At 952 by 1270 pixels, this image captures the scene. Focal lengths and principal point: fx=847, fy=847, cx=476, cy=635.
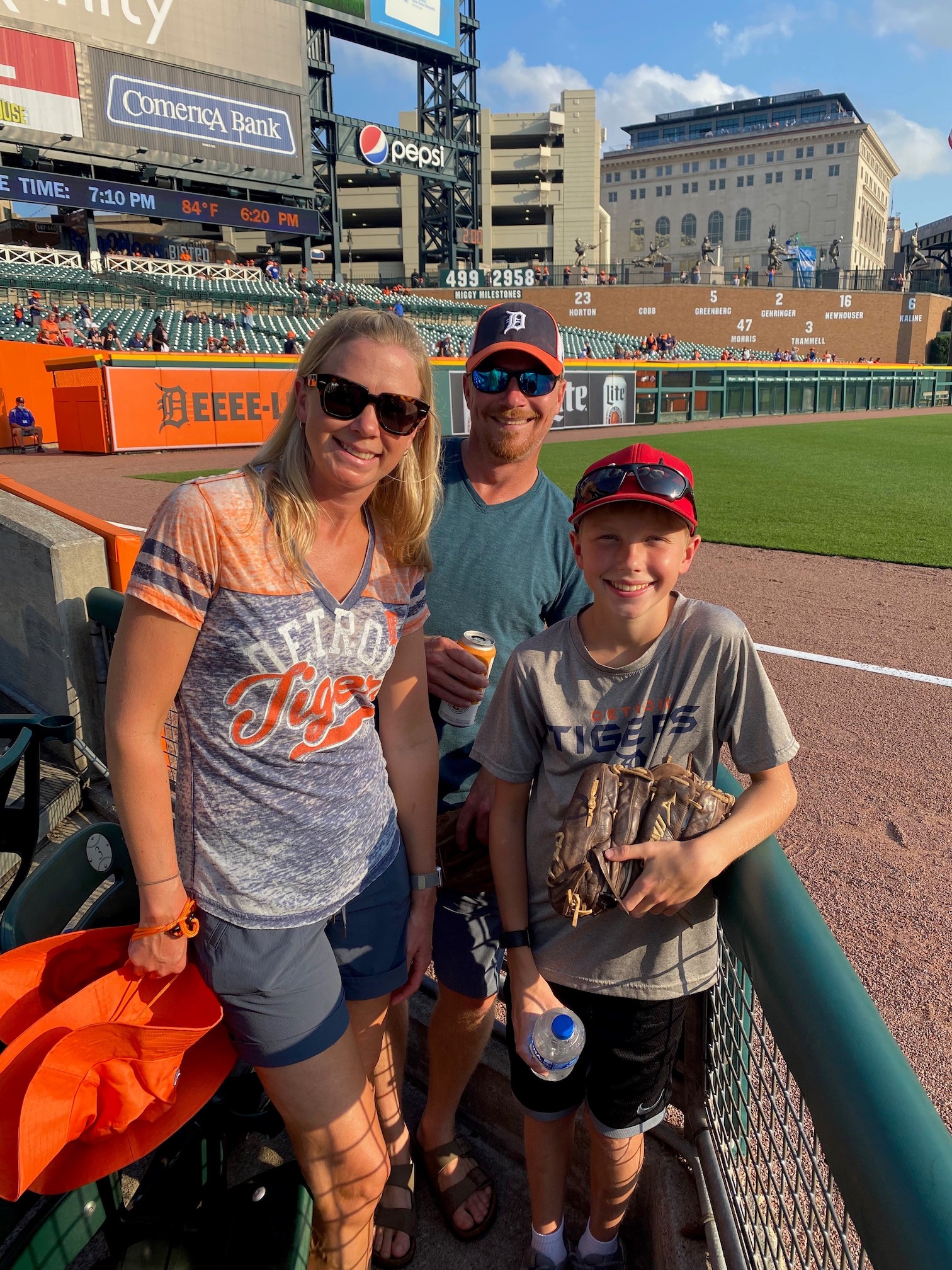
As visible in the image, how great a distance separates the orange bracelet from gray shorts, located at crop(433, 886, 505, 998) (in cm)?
72

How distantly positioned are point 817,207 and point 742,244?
902 cm

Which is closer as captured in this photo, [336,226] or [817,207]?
[336,226]

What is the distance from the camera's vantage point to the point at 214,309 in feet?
127

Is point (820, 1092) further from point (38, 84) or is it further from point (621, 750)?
point (38, 84)

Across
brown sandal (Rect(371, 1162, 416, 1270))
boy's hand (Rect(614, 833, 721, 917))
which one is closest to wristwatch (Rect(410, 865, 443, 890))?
boy's hand (Rect(614, 833, 721, 917))

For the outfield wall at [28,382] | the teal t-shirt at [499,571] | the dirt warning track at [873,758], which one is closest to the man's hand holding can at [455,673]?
the teal t-shirt at [499,571]

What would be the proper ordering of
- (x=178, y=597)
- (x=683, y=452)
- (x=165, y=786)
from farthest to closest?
1. (x=683, y=452)
2. (x=165, y=786)
3. (x=178, y=597)

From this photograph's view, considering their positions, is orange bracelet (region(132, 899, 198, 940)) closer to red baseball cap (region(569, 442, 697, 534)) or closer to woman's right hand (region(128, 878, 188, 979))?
woman's right hand (region(128, 878, 188, 979))

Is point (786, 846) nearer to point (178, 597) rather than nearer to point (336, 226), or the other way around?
point (178, 597)

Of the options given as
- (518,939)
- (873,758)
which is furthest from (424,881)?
(873,758)

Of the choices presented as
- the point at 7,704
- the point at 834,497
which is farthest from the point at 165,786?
the point at 834,497

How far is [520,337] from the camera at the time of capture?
85.9 inches

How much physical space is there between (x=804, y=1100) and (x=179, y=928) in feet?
3.66

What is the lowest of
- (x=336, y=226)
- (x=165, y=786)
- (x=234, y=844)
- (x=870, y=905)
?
(x=870, y=905)
